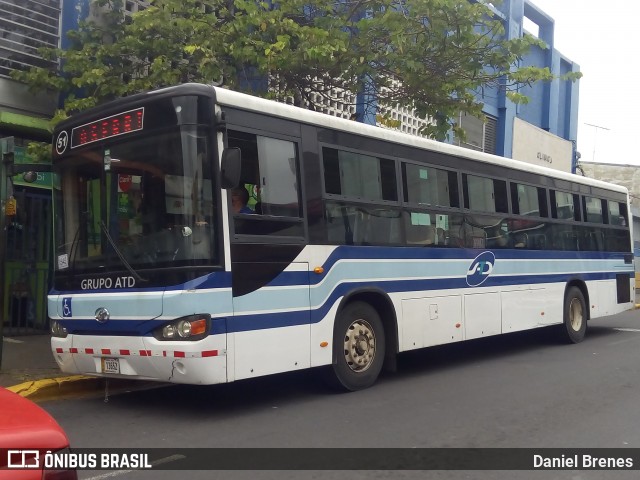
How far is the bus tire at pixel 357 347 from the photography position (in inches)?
306

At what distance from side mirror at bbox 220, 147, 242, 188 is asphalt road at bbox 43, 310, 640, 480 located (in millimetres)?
2286

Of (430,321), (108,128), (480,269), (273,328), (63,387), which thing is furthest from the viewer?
(480,269)

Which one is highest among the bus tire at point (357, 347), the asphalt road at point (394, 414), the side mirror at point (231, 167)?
the side mirror at point (231, 167)

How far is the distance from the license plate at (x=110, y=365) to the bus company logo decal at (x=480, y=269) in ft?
16.8

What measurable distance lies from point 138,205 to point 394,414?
3.29 meters

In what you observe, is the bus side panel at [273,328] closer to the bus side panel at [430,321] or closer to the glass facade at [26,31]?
the bus side panel at [430,321]

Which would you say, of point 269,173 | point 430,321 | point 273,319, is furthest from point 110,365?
point 430,321

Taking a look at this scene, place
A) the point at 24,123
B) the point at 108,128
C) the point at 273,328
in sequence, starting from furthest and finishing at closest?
the point at 24,123 < the point at 108,128 < the point at 273,328

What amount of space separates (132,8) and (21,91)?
2.62 metres

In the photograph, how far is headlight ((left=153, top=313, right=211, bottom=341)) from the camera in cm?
627

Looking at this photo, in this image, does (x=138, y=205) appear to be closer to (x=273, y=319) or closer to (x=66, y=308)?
(x=66, y=308)

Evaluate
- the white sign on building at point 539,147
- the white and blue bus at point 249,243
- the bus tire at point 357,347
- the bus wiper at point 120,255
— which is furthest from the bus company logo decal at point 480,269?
the white sign on building at point 539,147

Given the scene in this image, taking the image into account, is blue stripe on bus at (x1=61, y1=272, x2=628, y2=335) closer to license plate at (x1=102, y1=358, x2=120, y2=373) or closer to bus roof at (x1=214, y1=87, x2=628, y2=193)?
license plate at (x1=102, y1=358, x2=120, y2=373)

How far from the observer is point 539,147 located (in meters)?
25.4
